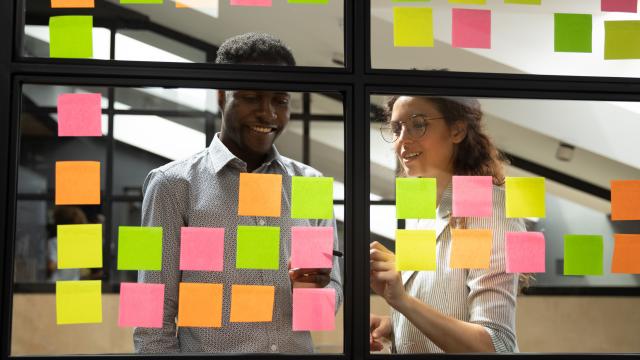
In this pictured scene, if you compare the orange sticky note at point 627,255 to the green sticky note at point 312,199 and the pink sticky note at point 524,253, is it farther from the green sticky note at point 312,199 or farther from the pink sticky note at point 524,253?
the green sticky note at point 312,199

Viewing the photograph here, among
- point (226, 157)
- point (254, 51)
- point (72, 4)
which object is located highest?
point (72, 4)

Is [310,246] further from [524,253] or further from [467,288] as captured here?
[524,253]

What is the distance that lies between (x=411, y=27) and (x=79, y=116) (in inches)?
33.8

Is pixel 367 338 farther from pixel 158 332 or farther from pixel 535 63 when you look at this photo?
pixel 535 63

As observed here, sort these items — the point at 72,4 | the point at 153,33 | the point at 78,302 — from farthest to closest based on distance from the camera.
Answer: the point at 153,33 < the point at 72,4 < the point at 78,302

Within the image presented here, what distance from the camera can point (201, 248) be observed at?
168cm

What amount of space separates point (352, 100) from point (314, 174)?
238mm

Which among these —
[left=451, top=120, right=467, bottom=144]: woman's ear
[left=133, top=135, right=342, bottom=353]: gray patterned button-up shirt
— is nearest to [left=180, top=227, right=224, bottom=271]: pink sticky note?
[left=133, top=135, right=342, bottom=353]: gray patterned button-up shirt

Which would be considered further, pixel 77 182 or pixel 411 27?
pixel 411 27

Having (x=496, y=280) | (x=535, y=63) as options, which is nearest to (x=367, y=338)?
(x=496, y=280)

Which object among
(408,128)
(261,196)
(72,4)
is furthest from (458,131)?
(72,4)

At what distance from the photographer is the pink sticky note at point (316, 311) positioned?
168cm

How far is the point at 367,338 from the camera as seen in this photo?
5.39ft

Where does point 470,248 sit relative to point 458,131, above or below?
below
